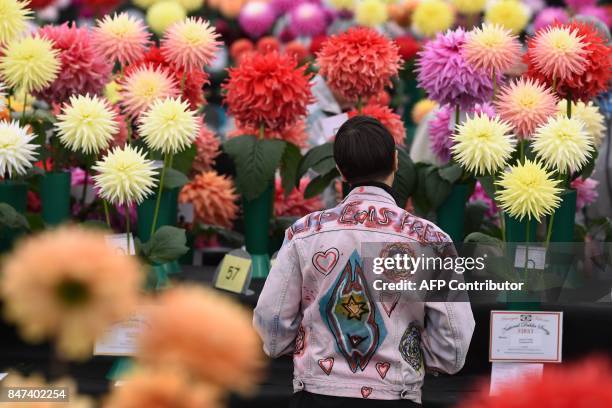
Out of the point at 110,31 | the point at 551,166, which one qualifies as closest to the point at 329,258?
the point at 551,166

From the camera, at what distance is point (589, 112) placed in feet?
7.95

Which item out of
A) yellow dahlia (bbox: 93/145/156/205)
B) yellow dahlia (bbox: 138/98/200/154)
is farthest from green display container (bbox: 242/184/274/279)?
yellow dahlia (bbox: 93/145/156/205)

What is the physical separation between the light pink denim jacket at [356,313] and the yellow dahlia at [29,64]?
2.76ft

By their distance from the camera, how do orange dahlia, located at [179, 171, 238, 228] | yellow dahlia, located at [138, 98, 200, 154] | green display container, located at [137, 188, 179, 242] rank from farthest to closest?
orange dahlia, located at [179, 171, 238, 228] → green display container, located at [137, 188, 179, 242] → yellow dahlia, located at [138, 98, 200, 154]

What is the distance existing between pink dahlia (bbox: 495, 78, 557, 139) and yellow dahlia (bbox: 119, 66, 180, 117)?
764 mm

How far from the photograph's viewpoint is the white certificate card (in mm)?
2070

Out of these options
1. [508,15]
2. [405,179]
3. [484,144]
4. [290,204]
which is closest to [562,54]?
[484,144]

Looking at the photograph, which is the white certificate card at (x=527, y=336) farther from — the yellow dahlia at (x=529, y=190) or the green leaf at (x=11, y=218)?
the green leaf at (x=11, y=218)

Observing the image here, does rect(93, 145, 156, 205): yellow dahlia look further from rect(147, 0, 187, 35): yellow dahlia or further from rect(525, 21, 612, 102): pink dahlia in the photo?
rect(147, 0, 187, 35): yellow dahlia

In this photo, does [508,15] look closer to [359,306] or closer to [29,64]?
[29,64]

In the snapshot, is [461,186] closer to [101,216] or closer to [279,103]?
[279,103]

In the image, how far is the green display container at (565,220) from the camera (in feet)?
7.54

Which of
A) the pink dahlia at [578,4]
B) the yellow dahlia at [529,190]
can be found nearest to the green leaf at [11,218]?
the yellow dahlia at [529,190]

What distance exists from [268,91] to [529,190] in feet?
2.30
